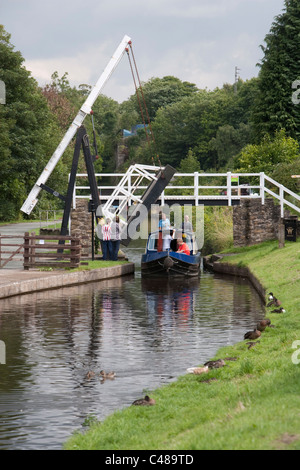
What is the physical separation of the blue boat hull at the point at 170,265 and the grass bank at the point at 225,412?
1640 centimetres

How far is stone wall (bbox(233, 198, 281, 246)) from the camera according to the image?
3538 cm

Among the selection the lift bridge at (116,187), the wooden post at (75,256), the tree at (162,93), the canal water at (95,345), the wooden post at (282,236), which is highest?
the tree at (162,93)

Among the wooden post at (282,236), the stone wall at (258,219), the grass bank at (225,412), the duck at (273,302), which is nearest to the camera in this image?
the grass bank at (225,412)

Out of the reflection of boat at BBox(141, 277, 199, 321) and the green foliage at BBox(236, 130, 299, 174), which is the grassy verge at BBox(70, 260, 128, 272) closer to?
the reflection of boat at BBox(141, 277, 199, 321)

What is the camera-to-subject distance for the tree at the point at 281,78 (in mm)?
56094

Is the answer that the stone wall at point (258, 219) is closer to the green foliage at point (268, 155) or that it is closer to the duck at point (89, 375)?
the green foliage at point (268, 155)

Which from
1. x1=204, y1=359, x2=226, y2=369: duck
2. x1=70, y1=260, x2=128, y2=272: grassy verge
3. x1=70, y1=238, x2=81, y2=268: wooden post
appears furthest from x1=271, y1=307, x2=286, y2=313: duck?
x1=70, y1=238, x2=81, y2=268: wooden post

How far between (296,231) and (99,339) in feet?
58.6

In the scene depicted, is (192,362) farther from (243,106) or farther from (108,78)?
(243,106)

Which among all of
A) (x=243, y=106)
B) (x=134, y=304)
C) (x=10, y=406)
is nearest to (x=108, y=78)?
(x=134, y=304)

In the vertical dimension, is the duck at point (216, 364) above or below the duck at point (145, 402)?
above

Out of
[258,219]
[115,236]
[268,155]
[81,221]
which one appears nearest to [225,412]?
[115,236]

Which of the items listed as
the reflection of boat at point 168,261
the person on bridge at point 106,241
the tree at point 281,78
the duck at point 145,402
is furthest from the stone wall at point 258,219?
the duck at point 145,402

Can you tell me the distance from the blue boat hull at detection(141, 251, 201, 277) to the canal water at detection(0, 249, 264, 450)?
3866mm
